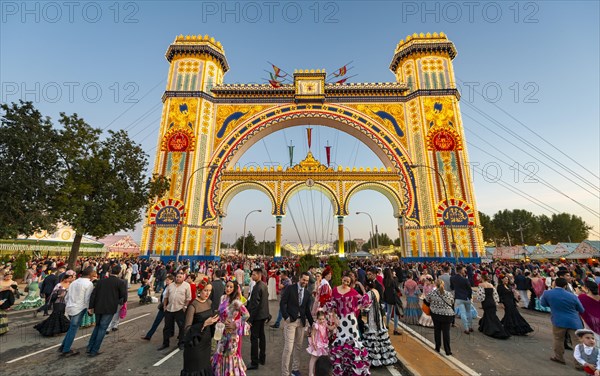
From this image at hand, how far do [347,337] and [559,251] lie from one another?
4024cm

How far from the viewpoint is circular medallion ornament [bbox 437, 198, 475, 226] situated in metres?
24.6

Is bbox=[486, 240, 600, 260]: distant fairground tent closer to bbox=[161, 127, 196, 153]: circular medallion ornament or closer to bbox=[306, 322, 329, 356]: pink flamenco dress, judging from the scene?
bbox=[306, 322, 329, 356]: pink flamenco dress

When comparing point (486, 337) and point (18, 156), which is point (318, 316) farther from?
point (18, 156)

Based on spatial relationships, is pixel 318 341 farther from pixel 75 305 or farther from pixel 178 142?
pixel 178 142

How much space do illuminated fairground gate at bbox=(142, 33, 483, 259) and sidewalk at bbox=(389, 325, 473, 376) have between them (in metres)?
19.8

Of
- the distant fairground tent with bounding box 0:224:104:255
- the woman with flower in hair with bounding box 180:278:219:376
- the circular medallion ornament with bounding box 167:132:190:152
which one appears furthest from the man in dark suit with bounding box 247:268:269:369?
the distant fairground tent with bounding box 0:224:104:255

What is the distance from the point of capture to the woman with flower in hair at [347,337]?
4.56m

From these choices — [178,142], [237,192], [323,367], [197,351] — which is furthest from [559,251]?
[178,142]

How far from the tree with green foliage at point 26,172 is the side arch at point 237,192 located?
1501 centimetres

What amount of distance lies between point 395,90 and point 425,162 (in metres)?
8.42

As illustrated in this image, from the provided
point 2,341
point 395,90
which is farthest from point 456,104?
point 2,341

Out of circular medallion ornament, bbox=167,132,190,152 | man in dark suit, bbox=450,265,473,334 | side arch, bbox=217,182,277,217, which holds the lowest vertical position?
man in dark suit, bbox=450,265,473,334

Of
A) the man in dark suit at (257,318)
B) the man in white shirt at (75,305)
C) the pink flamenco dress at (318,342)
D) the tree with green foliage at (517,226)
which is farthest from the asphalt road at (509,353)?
the tree with green foliage at (517,226)

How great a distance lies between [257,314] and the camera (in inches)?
221
